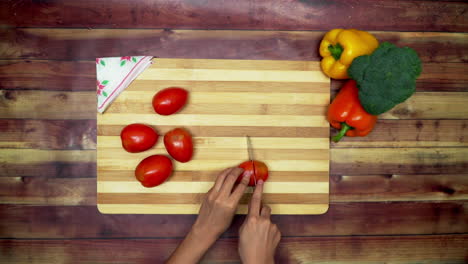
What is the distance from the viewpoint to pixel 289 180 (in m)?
1.07

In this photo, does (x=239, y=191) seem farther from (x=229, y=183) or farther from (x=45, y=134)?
(x=45, y=134)

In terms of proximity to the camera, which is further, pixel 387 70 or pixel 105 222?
pixel 105 222

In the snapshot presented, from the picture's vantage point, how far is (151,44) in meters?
1.07

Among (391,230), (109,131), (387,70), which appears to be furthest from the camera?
(391,230)

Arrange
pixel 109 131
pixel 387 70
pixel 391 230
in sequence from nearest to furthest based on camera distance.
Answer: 1. pixel 387 70
2. pixel 109 131
3. pixel 391 230

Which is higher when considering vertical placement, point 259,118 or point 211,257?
point 259,118

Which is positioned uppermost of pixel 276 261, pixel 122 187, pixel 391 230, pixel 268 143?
pixel 268 143

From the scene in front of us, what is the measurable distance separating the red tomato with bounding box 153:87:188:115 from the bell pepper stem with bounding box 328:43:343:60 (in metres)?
0.48

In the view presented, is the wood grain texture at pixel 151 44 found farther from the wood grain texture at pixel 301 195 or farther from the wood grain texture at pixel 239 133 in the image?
the wood grain texture at pixel 301 195

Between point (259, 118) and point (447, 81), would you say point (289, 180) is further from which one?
point (447, 81)

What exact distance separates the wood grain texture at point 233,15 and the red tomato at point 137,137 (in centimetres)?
36

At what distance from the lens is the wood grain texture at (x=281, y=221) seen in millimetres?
1095

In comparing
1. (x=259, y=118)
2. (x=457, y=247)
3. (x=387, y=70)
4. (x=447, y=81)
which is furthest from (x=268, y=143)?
(x=457, y=247)

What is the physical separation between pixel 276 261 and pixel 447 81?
88 centimetres
